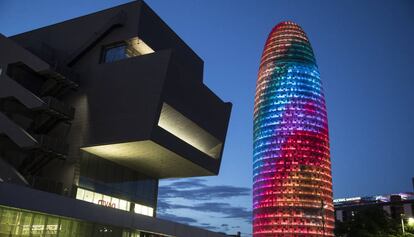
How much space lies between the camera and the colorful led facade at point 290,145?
150 meters

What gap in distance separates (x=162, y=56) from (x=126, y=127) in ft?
27.9

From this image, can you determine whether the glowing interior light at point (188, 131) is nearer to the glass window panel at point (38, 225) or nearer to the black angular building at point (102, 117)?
the black angular building at point (102, 117)

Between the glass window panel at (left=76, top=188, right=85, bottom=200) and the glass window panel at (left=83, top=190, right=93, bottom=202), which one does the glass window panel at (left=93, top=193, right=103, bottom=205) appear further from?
the glass window panel at (left=76, top=188, right=85, bottom=200)

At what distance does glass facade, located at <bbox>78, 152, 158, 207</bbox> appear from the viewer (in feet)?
167

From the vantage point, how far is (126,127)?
48.7 meters

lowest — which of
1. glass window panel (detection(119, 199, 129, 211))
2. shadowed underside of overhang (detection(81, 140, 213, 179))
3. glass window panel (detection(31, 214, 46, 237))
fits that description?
glass window panel (detection(31, 214, 46, 237))

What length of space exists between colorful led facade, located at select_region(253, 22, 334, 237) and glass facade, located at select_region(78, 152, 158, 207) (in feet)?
317

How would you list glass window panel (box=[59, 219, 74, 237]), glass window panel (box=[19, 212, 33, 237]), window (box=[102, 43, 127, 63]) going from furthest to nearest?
window (box=[102, 43, 127, 63]) < glass window panel (box=[59, 219, 74, 237]) < glass window panel (box=[19, 212, 33, 237])

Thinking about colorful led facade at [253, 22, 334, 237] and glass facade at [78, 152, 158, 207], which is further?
colorful led facade at [253, 22, 334, 237]

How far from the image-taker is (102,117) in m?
50.1

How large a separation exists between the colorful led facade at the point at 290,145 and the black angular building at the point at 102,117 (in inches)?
3888

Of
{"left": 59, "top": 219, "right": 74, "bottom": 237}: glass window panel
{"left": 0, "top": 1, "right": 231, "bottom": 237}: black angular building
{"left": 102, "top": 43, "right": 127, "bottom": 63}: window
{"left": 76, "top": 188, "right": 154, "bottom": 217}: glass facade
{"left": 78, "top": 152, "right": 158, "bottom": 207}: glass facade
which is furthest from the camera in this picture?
{"left": 102, "top": 43, "right": 127, "bottom": 63}: window

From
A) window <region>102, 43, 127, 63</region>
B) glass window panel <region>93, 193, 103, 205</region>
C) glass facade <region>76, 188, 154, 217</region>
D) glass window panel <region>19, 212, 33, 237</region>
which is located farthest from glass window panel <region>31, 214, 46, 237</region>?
window <region>102, 43, 127, 63</region>

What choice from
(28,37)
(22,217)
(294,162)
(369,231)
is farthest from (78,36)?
(294,162)
